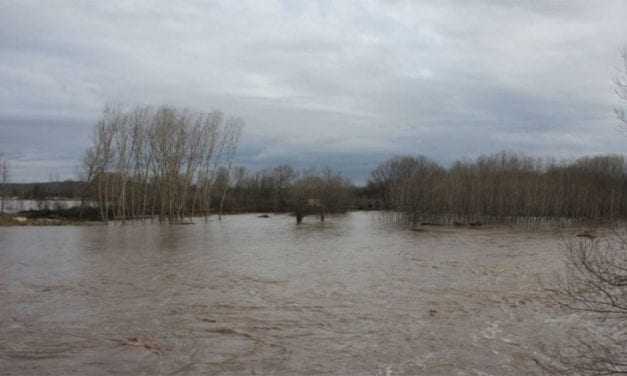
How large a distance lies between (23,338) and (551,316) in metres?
10.6

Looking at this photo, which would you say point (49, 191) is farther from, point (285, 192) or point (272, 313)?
point (272, 313)

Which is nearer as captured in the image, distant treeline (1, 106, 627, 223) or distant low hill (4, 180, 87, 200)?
distant treeline (1, 106, 627, 223)

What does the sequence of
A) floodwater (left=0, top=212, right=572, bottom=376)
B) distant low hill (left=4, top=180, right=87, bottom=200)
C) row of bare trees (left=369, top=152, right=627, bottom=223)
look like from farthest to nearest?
1. distant low hill (left=4, top=180, right=87, bottom=200)
2. row of bare trees (left=369, top=152, right=627, bottom=223)
3. floodwater (left=0, top=212, right=572, bottom=376)

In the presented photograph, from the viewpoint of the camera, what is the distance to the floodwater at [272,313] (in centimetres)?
826

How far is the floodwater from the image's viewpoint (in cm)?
826

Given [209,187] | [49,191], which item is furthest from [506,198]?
[49,191]

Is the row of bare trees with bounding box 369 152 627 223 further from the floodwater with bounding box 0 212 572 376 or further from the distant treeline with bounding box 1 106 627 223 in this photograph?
the floodwater with bounding box 0 212 572 376

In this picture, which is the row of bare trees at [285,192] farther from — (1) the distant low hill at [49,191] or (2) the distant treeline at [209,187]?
(1) the distant low hill at [49,191]

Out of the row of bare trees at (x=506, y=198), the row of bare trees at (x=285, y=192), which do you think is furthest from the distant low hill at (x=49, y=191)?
the row of bare trees at (x=506, y=198)

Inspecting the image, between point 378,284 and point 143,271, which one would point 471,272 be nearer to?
point 378,284

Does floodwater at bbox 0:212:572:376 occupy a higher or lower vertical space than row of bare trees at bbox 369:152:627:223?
lower

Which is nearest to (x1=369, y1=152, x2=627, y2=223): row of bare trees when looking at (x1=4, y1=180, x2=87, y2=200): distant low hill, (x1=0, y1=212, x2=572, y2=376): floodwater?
(x1=0, y1=212, x2=572, y2=376): floodwater

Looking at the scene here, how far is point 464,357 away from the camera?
339 inches

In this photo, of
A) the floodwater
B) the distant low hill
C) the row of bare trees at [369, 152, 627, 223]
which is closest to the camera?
the floodwater
